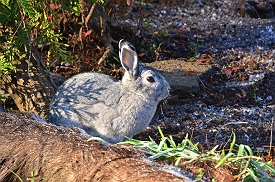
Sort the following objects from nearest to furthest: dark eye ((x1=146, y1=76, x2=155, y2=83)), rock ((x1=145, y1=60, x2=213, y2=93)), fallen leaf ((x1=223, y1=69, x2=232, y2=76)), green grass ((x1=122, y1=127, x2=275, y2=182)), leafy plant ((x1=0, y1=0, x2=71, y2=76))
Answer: green grass ((x1=122, y1=127, x2=275, y2=182))
leafy plant ((x1=0, y1=0, x2=71, y2=76))
dark eye ((x1=146, y1=76, x2=155, y2=83))
rock ((x1=145, y1=60, x2=213, y2=93))
fallen leaf ((x1=223, y1=69, x2=232, y2=76))

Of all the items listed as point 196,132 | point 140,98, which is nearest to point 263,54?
point 196,132

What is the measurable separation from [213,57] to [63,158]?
4788mm

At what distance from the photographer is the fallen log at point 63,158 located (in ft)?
11.4

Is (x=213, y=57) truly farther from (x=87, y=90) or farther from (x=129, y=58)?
(x=87, y=90)

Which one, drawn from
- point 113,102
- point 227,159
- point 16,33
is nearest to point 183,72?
point 113,102

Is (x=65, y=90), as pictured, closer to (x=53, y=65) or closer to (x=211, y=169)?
(x=53, y=65)

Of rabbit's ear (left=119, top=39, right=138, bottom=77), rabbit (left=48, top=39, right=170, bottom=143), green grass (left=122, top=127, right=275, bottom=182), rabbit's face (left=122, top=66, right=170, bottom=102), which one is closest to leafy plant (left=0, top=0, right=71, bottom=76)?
rabbit (left=48, top=39, right=170, bottom=143)

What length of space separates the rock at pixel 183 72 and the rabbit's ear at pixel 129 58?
5.16 feet

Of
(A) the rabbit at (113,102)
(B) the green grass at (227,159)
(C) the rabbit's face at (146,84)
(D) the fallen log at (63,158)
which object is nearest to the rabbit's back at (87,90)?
(A) the rabbit at (113,102)

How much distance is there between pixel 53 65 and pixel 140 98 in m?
2.15

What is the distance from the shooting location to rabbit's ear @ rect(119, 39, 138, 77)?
5.53m

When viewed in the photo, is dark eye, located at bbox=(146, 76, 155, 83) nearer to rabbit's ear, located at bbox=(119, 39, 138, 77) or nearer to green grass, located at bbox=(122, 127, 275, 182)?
rabbit's ear, located at bbox=(119, 39, 138, 77)

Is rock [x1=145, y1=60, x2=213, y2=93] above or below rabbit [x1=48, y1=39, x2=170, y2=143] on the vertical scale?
below

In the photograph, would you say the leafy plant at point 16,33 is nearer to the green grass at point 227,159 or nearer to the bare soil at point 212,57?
the bare soil at point 212,57
